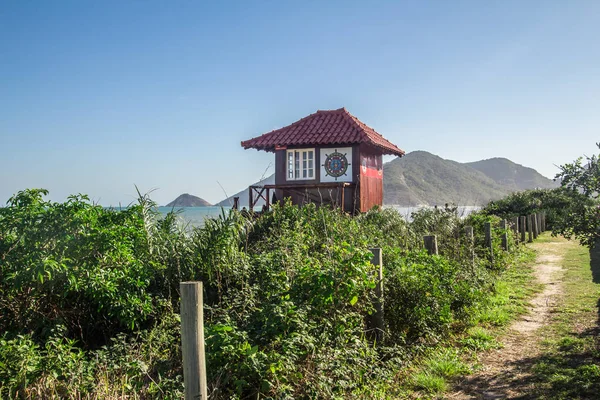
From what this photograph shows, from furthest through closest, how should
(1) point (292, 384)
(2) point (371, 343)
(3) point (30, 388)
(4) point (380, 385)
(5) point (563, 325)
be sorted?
(5) point (563, 325) → (2) point (371, 343) → (4) point (380, 385) → (1) point (292, 384) → (3) point (30, 388)

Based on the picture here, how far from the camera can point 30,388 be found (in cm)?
409

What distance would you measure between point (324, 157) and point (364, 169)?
1853 millimetres

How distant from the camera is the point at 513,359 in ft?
19.5

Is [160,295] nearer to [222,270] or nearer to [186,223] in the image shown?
[222,270]

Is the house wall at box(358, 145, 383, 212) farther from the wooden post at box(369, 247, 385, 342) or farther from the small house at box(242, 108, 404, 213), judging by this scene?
the wooden post at box(369, 247, 385, 342)

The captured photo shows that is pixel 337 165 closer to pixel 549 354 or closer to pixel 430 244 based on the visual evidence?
pixel 430 244

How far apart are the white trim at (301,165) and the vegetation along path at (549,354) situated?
36.6ft

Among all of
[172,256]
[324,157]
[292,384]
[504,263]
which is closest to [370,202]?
[324,157]

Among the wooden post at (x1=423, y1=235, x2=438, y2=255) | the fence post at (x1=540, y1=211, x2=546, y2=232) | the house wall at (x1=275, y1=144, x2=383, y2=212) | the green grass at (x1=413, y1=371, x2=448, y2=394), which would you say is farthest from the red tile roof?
the green grass at (x1=413, y1=371, x2=448, y2=394)

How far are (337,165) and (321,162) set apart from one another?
26.7 inches

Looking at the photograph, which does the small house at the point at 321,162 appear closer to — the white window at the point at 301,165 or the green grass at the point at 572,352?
the white window at the point at 301,165

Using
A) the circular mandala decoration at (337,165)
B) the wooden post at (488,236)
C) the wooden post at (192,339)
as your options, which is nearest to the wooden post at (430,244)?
the wooden post at (488,236)

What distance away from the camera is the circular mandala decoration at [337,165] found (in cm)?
1934

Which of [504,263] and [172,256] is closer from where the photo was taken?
[172,256]
